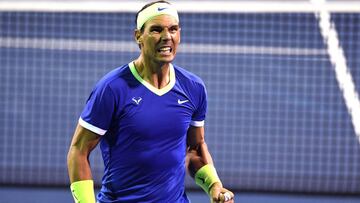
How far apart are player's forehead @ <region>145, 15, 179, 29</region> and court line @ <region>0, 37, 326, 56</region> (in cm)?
571

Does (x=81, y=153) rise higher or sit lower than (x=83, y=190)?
higher

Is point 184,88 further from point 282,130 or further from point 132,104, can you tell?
point 282,130

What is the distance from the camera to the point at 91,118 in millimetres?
3785

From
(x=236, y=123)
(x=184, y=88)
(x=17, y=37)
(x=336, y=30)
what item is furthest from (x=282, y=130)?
(x=184, y=88)

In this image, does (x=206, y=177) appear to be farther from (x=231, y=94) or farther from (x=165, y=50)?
(x=231, y=94)

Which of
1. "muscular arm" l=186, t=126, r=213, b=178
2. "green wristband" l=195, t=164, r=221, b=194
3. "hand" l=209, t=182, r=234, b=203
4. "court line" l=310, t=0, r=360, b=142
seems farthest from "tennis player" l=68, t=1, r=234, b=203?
"court line" l=310, t=0, r=360, b=142

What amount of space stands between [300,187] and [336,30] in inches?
107

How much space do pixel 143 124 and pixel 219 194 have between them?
0.46 metres

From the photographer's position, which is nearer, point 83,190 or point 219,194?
point 83,190

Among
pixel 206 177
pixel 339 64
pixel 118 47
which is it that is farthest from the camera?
pixel 118 47

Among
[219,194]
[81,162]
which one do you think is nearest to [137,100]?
[81,162]

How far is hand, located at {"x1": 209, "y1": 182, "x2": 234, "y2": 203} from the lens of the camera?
3.91 metres

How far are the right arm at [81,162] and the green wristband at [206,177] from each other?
60cm

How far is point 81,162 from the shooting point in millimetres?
3854
